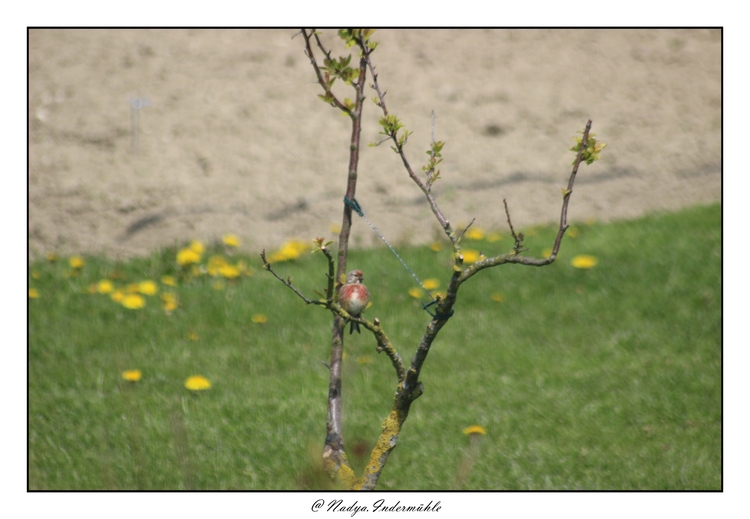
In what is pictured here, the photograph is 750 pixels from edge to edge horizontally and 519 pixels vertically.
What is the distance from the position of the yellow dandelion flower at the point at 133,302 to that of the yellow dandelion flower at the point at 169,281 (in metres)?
0.28

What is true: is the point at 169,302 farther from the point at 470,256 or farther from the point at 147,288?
the point at 470,256

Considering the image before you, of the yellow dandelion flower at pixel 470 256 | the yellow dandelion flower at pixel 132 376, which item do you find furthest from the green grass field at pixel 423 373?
the yellow dandelion flower at pixel 470 256

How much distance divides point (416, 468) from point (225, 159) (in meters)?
4.45

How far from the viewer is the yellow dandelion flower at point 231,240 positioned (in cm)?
568

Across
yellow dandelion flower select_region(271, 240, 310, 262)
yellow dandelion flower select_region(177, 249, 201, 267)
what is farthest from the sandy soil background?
yellow dandelion flower select_region(177, 249, 201, 267)

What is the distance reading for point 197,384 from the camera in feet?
12.3

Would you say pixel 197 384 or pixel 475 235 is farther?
pixel 475 235

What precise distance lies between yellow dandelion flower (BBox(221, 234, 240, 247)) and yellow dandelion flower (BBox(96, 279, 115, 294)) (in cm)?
95

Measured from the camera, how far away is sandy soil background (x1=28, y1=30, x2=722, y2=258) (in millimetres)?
6320

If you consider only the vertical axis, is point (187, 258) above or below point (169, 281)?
above

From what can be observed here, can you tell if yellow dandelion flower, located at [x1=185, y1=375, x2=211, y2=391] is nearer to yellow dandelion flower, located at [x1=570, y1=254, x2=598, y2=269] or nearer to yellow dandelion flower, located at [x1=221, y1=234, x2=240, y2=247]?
yellow dandelion flower, located at [x1=221, y1=234, x2=240, y2=247]

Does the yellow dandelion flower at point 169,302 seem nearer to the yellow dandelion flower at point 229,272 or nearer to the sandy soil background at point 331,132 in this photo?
the yellow dandelion flower at point 229,272

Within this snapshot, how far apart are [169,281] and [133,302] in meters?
0.37

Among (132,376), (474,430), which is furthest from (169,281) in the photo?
(474,430)
